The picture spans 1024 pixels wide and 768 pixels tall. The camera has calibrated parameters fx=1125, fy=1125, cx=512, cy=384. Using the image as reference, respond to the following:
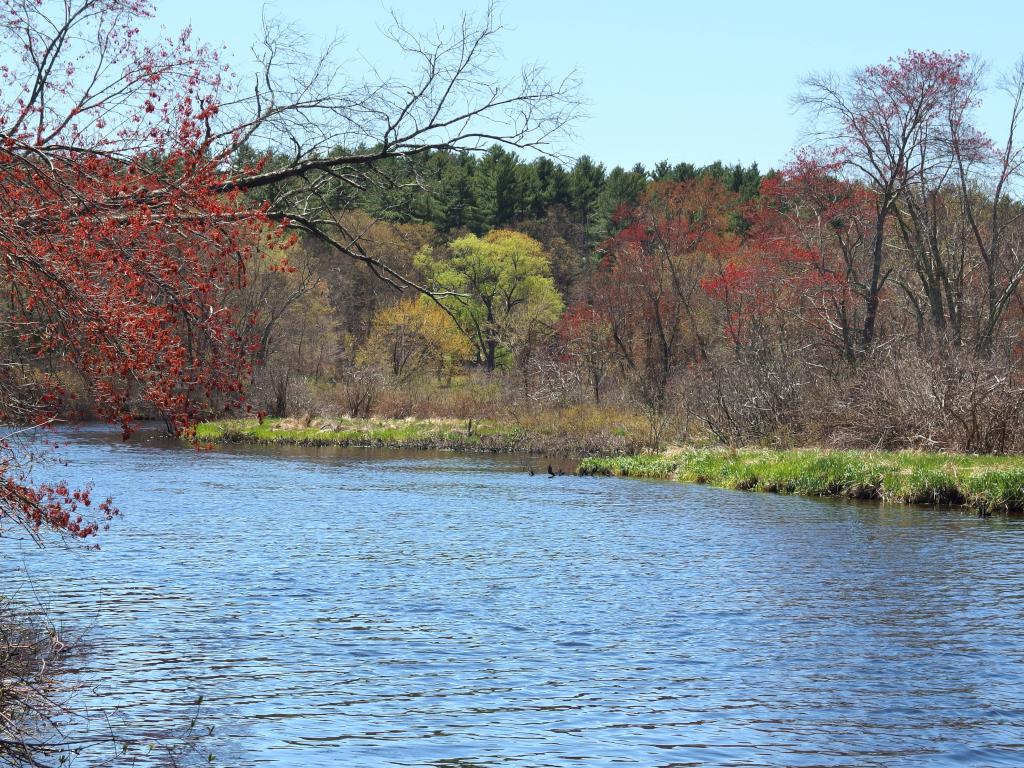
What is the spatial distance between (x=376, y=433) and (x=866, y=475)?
96.0ft

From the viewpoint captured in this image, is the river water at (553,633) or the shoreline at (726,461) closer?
the river water at (553,633)

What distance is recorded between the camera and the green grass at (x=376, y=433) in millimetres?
51000

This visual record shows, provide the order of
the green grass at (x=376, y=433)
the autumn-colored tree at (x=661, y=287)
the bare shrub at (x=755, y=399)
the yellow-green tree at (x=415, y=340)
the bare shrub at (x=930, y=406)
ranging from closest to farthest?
the bare shrub at (x=930, y=406) → the bare shrub at (x=755, y=399) → the green grass at (x=376, y=433) → the autumn-colored tree at (x=661, y=287) → the yellow-green tree at (x=415, y=340)

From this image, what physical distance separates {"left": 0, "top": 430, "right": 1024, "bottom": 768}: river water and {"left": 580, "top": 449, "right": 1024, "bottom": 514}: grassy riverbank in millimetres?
1109

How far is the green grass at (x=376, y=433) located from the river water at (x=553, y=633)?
22.7 meters

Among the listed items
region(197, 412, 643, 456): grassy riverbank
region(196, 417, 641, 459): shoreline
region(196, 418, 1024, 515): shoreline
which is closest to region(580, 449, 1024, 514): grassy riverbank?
region(196, 418, 1024, 515): shoreline

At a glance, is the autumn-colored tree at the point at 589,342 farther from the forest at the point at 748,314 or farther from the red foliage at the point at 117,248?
the red foliage at the point at 117,248

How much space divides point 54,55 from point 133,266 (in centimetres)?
322

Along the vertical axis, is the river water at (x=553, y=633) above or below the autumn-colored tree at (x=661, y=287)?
below

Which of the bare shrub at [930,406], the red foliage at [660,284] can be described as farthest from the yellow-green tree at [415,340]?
the bare shrub at [930,406]

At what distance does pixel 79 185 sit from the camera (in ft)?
31.3

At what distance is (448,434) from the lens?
52.1 metres

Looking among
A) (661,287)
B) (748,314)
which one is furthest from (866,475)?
(661,287)

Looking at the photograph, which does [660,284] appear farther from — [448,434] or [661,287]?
[448,434]
